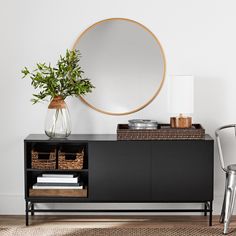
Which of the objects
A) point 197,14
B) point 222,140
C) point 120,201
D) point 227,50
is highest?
point 197,14

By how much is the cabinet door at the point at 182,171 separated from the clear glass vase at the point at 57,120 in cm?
66

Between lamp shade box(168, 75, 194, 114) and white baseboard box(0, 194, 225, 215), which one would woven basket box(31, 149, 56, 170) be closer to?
white baseboard box(0, 194, 225, 215)

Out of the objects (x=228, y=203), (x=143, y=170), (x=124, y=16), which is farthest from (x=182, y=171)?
(x=124, y=16)

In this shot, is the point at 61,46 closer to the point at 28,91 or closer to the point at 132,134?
the point at 28,91

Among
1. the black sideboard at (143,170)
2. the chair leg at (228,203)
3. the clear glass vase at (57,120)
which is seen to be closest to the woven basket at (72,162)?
the black sideboard at (143,170)

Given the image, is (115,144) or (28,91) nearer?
(115,144)

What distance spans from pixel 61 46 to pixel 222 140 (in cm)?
145

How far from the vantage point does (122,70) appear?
444 cm

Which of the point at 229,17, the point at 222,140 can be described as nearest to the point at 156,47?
the point at 229,17

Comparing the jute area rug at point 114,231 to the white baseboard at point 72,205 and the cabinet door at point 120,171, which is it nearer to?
the cabinet door at point 120,171

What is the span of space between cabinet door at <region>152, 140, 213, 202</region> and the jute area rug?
215mm

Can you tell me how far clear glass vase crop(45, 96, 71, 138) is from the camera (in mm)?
4168

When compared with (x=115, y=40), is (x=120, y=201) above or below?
below

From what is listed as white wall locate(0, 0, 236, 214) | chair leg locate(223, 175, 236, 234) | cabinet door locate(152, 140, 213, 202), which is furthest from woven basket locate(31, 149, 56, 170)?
chair leg locate(223, 175, 236, 234)
